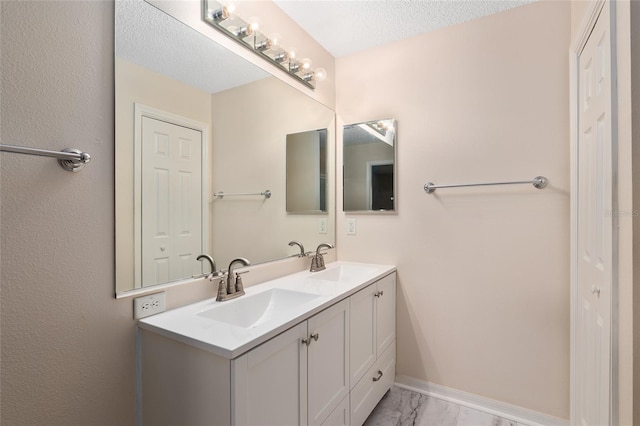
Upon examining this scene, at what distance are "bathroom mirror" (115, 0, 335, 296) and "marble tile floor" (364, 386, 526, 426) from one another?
1.12 metres

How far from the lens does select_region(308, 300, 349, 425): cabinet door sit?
1230 millimetres

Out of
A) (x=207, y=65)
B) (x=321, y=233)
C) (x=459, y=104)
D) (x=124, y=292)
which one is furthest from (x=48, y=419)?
(x=459, y=104)

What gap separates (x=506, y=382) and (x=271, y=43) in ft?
7.78

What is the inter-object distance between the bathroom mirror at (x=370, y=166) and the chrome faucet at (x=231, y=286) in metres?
1.09

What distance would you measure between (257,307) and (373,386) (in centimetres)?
87

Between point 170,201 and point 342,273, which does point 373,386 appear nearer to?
point 342,273

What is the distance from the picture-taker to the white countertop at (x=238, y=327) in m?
0.94

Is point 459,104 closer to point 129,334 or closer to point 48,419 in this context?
point 129,334

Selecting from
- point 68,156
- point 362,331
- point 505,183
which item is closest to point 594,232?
point 505,183

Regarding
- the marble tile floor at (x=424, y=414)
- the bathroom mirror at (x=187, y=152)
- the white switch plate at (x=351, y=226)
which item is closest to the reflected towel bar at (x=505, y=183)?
the white switch plate at (x=351, y=226)

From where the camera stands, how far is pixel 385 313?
76.8 inches

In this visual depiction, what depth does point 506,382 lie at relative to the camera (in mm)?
1823

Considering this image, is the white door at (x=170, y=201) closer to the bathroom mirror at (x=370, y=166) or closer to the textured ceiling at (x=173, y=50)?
the textured ceiling at (x=173, y=50)

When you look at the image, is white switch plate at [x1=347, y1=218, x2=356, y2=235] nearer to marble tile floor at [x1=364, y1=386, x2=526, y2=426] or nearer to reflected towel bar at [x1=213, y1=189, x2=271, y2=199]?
reflected towel bar at [x1=213, y1=189, x2=271, y2=199]
